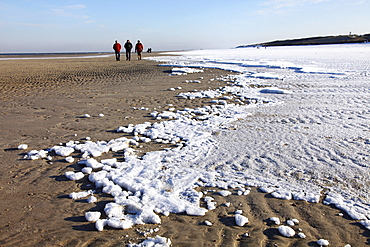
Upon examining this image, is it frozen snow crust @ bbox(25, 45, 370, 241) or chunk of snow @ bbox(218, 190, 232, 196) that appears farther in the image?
chunk of snow @ bbox(218, 190, 232, 196)

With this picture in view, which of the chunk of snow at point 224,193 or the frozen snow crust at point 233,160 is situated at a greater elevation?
the frozen snow crust at point 233,160

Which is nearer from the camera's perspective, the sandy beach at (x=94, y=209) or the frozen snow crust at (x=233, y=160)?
the sandy beach at (x=94, y=209)

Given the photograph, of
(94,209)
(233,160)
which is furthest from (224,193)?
(94,209)

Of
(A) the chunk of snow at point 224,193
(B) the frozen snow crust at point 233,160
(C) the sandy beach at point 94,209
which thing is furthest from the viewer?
(A) the chunk of snow at point 224,193

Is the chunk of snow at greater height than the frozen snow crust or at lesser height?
lesser

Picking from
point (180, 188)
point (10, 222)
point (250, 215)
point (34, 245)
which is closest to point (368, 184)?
point (250, 215)

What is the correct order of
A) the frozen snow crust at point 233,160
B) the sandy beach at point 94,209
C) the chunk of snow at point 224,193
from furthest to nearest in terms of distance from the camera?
the chunk of snow at point 224,193 → the frozen snow crust at point 233,160 → the sandy beach at point 94,209

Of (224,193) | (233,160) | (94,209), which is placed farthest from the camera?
(233,160)

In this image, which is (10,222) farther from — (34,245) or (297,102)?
(297,102)

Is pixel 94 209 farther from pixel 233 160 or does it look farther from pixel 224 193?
pixel 233 160

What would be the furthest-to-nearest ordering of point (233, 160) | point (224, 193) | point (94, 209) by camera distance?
point (233, 160)
point (224, 193)
point (94, 209)

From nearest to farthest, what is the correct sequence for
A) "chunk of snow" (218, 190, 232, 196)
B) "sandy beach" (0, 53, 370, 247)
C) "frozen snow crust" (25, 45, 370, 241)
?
"sandy beach" (0, 53, 370, 247)
"frozen snow crust" (25, 45, 370, 241)
"chunk of snow" (218, 190, 232, 196)

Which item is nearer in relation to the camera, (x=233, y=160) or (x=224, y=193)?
(x=224, y=193)

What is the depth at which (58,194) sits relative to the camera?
2.95m
